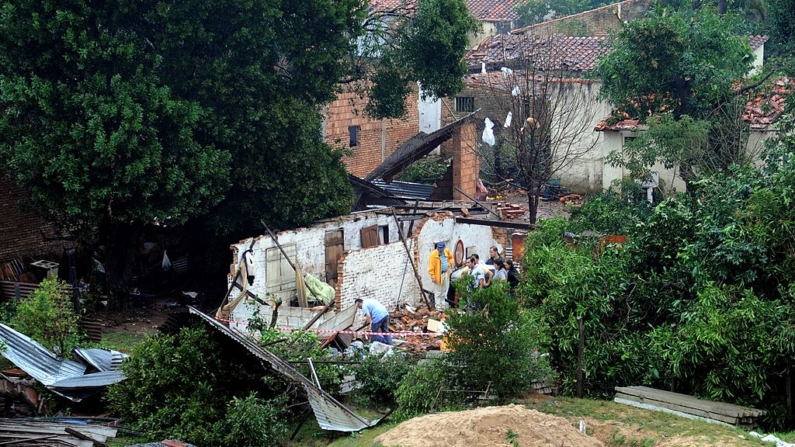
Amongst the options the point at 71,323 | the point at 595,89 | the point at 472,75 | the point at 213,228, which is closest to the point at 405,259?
the point at 213,228

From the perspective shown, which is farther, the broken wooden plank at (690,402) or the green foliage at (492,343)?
the green foliage at (492,343)

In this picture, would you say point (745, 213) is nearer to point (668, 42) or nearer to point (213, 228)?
point (668, 42)

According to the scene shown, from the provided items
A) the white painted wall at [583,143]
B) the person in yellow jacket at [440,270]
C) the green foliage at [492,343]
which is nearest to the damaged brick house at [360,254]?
the person in yellow jacket at [440,270]

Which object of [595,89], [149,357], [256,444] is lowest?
[256,444]

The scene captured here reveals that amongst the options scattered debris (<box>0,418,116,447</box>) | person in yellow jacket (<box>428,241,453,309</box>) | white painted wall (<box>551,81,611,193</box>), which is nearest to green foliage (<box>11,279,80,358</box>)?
scattered debris (<box>0,418,116,447</box>)

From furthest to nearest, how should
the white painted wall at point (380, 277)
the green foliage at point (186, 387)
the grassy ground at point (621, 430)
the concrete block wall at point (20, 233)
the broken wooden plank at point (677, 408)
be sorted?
1. the concrete block wall at point (20, 233)
2. the white painted wall at point (380, 277)
3. the green foliage at point (186, 387)
4. the broken wooden plank at point (677, 408)
5. the grassy ground at point (621, 430)

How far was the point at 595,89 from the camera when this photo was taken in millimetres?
30484

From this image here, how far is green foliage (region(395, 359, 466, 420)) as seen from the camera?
43.6ft

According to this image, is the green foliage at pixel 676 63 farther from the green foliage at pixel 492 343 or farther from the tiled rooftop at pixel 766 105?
the green foliage at pixel 492 343

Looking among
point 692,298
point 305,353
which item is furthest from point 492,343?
point 692,298

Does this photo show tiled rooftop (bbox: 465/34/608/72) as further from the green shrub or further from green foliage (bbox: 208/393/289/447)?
green foliage (bbox: 208/393/289/447)

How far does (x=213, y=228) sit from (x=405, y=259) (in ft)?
14.0

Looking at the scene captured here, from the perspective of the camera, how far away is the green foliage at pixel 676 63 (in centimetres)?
2317

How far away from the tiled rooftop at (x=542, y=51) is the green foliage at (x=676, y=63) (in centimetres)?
271
